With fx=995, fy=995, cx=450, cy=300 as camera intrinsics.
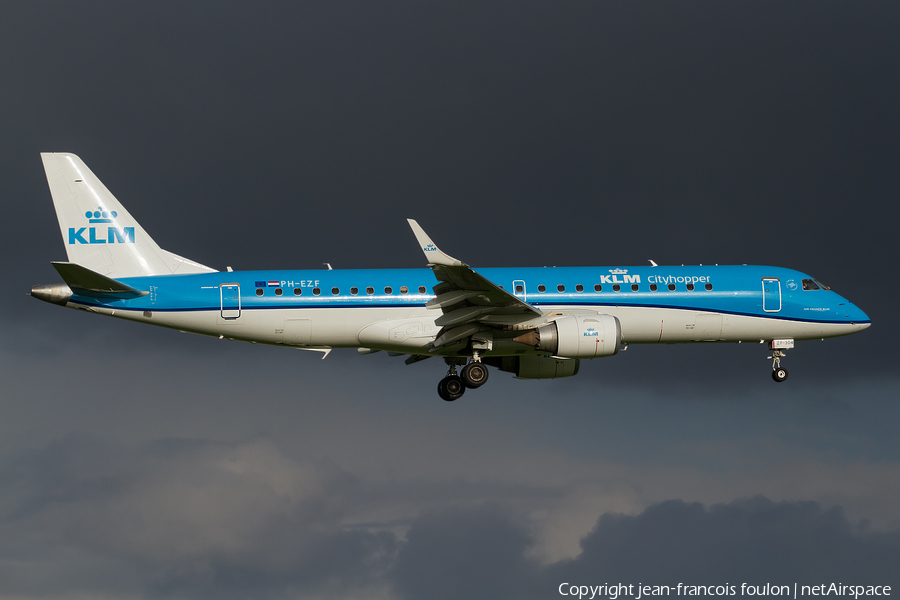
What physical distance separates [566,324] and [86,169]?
22.4m

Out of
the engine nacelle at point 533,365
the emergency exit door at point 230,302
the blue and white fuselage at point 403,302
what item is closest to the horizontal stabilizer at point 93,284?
the blue and white fuselage at point 403,302

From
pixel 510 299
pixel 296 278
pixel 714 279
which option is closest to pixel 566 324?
pixel 510 299

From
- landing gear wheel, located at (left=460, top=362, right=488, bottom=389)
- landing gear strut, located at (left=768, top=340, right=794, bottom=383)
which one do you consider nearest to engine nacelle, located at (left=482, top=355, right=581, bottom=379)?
landing gear wheel, located at (left=460, top=362, right=488, bottom=389)

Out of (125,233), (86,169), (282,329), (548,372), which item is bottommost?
(548,372)

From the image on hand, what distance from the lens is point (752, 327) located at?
147 feet

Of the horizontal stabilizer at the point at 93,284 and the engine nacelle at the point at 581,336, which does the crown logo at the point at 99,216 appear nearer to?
the horizontal stabilizer at the point at 93,284

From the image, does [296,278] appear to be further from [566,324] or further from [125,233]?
[566,324]

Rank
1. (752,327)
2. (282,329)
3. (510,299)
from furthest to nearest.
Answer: (752,327)
(282,329)
(510,299)

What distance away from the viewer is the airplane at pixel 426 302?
40219mm

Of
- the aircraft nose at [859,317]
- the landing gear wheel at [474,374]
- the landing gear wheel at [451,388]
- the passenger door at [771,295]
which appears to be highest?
the passenger door at [771,295]

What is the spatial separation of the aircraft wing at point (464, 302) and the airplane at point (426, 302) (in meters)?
0.06

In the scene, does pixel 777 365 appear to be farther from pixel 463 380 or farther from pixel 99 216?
pixel 99 216

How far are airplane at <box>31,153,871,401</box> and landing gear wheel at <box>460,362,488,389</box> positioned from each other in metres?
0.06

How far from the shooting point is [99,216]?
43969mm
